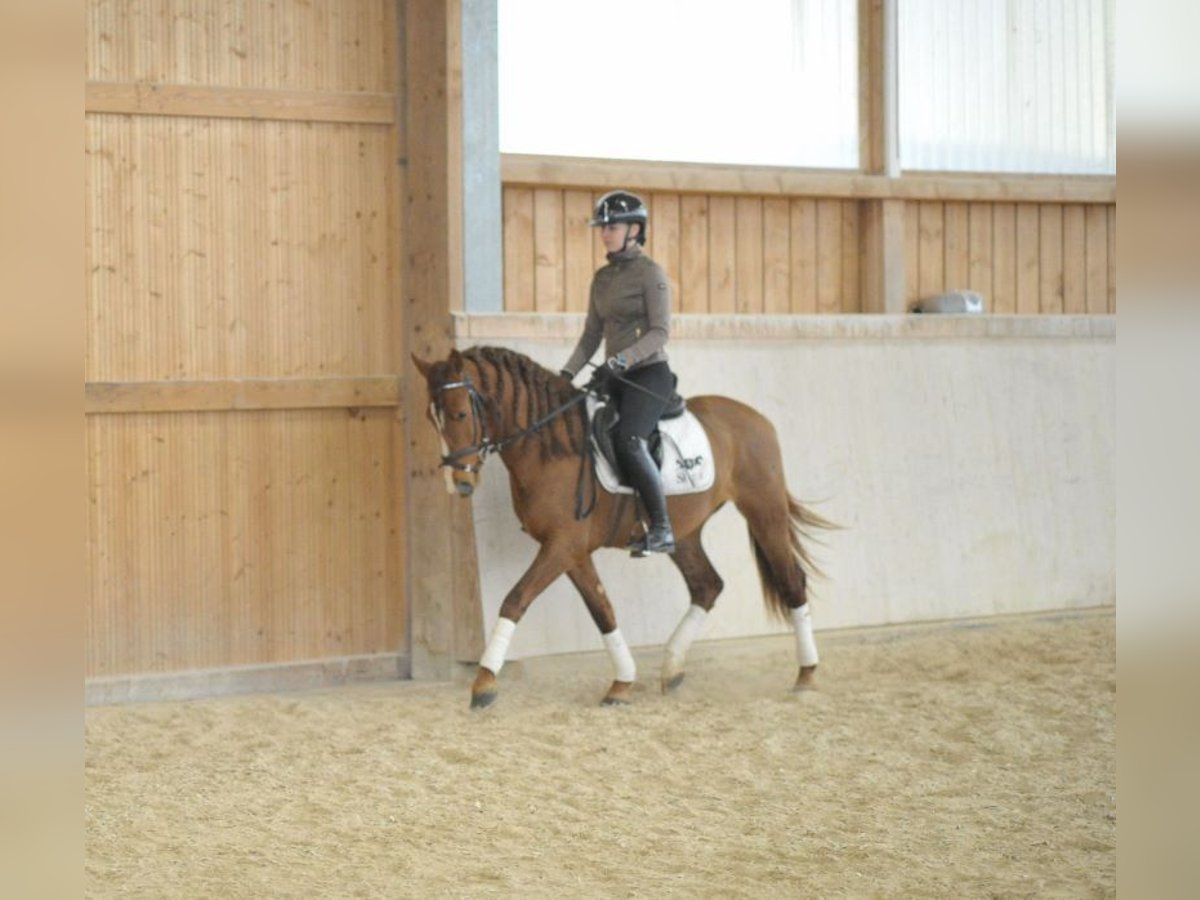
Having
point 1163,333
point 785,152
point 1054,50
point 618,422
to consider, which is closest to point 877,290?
point 785,152

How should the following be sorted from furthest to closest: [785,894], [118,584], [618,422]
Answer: [118,584], [618,422], [785,894]

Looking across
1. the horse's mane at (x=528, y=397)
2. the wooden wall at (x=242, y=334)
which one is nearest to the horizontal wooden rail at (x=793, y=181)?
the wooden wall at (x=242, y=334)

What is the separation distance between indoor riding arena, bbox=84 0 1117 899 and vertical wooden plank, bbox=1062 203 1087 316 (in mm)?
18

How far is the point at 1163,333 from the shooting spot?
77 centimetres

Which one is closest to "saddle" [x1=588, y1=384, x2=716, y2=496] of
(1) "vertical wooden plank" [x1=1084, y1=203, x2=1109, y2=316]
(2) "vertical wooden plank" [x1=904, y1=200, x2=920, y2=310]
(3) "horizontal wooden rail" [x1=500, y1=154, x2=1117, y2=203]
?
(3) "horizontal wooden rail" [x1=500, y1=154, x2=1117, y2=203]

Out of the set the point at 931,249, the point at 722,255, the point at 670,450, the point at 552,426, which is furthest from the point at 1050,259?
the point at 552,426

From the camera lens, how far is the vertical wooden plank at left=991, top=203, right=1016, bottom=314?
8.69m

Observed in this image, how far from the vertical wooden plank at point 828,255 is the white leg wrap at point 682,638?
7.60ft

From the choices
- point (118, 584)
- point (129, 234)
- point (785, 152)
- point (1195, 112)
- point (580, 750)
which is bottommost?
point (580, 750)

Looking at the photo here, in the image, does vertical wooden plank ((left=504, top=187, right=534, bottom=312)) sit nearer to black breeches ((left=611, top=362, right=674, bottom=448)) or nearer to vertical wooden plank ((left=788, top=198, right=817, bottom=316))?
black breeches ((left=611, top=362, right=674, bottom=448))

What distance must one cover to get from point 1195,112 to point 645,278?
5470 mm

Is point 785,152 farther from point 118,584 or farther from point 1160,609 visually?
point 1160,609

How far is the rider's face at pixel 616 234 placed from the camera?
6145 mm

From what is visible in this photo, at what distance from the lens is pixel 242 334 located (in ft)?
22.2
